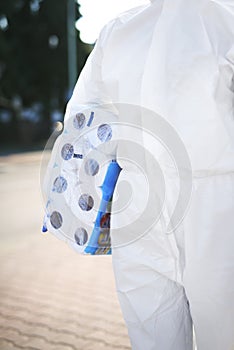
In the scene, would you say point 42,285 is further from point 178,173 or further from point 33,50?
point 33,50

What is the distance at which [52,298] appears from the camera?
383 cm

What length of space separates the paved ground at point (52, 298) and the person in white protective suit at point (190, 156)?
976mm

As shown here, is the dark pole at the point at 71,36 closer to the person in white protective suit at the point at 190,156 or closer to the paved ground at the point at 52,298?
the paved ground at the point at 52,298

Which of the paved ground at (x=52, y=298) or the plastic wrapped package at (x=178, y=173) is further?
the paved ground at (x=52, y=298)

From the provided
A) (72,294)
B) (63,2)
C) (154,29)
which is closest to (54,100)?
(63,2)

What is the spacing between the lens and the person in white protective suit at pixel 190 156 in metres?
1.91

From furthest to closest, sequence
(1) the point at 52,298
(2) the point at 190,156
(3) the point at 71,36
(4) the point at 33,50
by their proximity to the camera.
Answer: (4) the point at 33,50 → (3) the point at 71,36 → (1) the point at 52,298 → (2) the point at 190,156

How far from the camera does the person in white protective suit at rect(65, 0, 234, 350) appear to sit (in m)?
1.91

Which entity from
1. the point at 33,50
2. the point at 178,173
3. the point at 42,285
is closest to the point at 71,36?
the point at 33,50

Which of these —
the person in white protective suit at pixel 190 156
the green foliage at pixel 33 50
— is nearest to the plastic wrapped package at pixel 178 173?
the person in white protective suit at pixel 190 156

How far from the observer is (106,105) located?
7.35 feet

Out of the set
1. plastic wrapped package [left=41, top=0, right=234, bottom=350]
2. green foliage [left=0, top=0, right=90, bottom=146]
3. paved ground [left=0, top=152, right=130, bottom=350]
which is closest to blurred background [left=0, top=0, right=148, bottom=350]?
paved ground [left=0, top=152, right=130, bottom=350]

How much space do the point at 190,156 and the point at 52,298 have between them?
2.22 metres

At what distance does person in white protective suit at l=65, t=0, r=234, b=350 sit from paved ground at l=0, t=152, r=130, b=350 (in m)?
0.98
